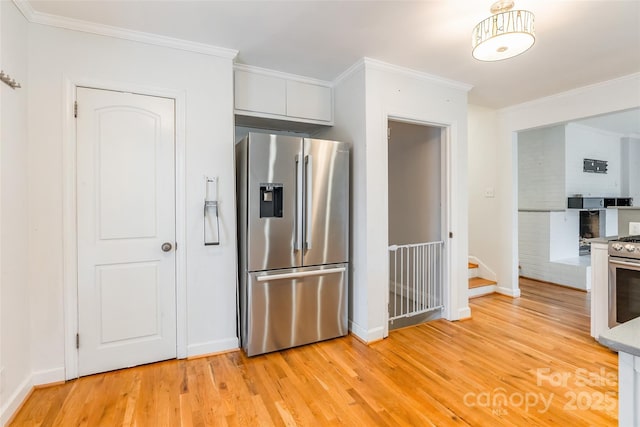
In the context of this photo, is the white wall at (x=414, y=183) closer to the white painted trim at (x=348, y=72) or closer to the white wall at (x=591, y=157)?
the white painted trim at (x=348, y=72)

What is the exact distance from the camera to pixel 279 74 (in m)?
3.03

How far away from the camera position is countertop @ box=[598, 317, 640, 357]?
875 mm

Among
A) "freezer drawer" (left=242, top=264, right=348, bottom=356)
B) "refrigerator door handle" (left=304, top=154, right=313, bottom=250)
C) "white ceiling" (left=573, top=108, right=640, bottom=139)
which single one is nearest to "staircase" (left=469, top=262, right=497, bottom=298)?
"freezer drawer" (left=242, top=264, right=348, bottom=356)

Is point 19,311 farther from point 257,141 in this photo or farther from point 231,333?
point 257,141

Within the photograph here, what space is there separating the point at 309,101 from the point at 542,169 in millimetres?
4358

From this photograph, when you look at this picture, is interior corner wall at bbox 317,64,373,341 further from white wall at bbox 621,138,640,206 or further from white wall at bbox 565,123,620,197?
white wall at bbox 621,138,640,206

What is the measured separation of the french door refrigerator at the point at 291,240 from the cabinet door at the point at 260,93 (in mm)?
478

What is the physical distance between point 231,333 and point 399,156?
284 cm

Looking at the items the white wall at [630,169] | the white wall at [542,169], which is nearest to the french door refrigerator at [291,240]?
the white wall at [542,169]

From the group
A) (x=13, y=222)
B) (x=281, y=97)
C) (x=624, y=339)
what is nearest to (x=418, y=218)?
(x=281, y=97)

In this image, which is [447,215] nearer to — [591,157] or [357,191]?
[357,191]

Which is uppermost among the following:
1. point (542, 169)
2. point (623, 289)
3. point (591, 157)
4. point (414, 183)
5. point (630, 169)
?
point (591, 157)

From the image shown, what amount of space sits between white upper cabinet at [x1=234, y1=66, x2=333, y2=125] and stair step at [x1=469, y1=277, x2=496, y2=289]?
9.35 ft

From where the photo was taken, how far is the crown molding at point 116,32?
2.04 m
